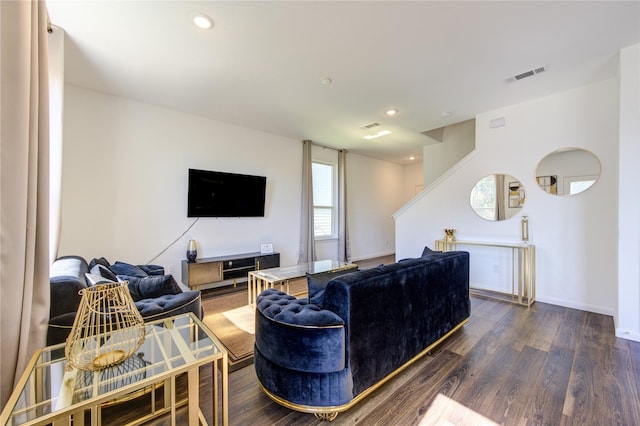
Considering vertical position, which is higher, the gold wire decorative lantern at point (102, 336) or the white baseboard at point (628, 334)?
the gold wire decorative lantern at point (102, 336)

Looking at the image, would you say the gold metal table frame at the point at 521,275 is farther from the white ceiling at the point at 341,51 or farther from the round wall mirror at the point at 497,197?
the white ceiling at the point at 341,51

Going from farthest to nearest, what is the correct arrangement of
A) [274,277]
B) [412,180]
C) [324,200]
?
1. [412,180]
2. [324,200]
3. [274,277]

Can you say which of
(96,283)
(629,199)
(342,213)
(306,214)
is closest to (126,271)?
(96,283)

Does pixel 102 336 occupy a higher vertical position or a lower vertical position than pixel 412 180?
lower

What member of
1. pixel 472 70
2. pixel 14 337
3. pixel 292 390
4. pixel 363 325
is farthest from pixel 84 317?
pixel 472 70

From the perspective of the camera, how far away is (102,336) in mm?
1385

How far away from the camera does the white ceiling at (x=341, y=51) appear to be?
2107 mm

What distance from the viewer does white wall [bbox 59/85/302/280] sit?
339cm

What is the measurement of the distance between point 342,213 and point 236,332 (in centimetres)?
408

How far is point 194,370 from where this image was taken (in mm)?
1203

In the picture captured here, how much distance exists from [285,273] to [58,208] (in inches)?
93.4

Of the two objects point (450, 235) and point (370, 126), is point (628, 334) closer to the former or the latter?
point (450, 235)

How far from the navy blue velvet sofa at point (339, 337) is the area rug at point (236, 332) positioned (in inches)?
20.1

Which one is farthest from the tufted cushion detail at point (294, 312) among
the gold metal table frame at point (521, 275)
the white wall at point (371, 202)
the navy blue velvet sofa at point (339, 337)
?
the white wall at point (371, 202)
